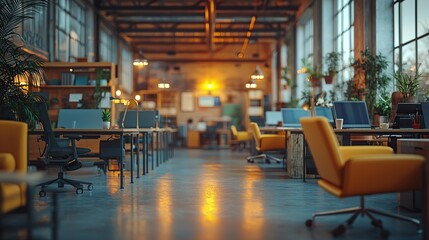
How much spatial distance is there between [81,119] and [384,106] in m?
5.08

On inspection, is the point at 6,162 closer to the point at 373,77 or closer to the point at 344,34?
the point at 373,77

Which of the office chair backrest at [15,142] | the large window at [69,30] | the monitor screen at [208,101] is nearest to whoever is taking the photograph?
the office chair backrest at [15,142]

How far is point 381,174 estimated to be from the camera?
390 centimetres

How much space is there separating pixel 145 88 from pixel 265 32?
20.8 feet

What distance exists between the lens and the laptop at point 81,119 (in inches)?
311

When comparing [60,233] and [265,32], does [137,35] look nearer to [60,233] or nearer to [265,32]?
[265,32]

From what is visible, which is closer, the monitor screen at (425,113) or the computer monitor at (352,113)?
the monitor screen at (425,113)

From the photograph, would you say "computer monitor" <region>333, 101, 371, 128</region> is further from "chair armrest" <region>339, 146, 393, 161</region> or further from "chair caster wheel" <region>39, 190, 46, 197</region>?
"chair caster wheel" <region>39, 190, 46, 197</region>

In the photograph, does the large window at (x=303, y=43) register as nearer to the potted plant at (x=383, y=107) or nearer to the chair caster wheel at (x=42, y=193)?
the potted plant at (x=383, y=107)

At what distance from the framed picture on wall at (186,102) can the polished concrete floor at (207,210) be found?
50.0ft

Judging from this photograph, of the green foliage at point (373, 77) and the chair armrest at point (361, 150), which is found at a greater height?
the green foliage at point (373, 77)

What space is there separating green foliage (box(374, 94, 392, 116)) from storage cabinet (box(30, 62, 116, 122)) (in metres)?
5.61

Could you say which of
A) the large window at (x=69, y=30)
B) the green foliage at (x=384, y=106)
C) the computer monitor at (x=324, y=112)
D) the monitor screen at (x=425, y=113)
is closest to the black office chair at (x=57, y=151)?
the monitor screen at (x=425, y=113)

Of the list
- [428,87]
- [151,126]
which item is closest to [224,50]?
[151,126]
